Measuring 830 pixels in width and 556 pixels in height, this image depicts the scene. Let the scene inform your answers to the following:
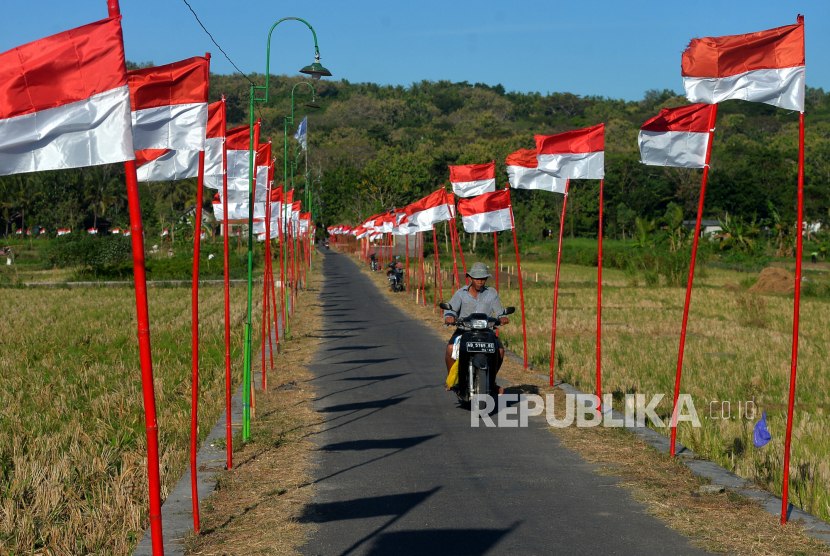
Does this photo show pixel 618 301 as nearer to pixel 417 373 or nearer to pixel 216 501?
pixel 417 373

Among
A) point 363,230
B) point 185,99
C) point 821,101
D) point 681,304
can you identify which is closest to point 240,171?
point 185,99

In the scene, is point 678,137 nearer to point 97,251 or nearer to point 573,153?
point 573,153

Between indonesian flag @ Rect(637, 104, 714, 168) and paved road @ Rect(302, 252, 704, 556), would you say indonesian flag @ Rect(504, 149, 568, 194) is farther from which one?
indonesian flag @ Rect(637, 104, 714, 168)

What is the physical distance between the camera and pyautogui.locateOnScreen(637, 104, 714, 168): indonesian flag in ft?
25.3

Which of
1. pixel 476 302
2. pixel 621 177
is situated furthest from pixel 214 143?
pixel 621 177

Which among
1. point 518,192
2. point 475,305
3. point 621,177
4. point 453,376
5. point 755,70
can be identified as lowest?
point 453,376

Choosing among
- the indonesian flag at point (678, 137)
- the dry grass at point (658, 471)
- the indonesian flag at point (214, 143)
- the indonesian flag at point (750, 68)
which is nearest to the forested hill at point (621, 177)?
the dry grass at point (658, 471)

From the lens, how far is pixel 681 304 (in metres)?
29.5

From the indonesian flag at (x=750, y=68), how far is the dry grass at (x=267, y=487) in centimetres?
468

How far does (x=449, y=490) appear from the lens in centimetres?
670

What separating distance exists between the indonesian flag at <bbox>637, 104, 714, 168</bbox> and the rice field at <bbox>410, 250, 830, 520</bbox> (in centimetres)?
281

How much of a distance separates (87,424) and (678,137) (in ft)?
23.9

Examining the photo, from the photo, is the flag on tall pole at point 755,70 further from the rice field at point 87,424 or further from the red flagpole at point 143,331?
the rice field at point 87,424

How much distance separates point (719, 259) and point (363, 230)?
999 inches
